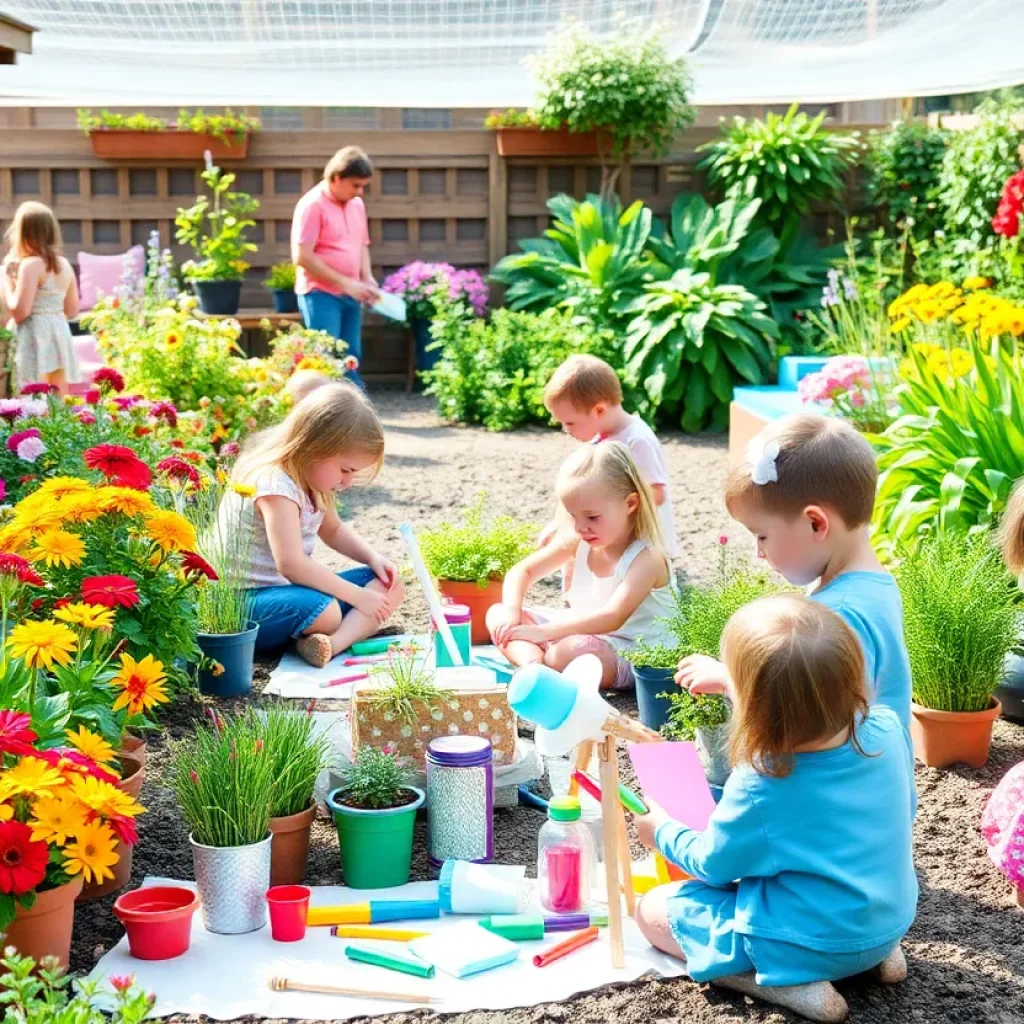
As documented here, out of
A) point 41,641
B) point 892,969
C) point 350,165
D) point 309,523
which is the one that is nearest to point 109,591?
point 41,641

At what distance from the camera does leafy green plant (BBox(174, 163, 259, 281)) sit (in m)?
9.28

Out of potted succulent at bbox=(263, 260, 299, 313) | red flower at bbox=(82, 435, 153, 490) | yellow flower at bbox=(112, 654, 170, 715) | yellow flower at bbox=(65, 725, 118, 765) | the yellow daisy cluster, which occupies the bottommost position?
yellow flower at bbox=(65, 725, 118, 765)

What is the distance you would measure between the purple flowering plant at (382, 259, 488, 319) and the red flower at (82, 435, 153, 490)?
6.49 m

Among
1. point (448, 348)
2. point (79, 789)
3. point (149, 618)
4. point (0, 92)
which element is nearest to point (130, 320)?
point (0, 92)

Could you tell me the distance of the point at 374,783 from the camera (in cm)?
276

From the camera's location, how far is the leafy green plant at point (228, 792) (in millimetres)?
2562

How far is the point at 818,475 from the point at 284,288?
764 cm

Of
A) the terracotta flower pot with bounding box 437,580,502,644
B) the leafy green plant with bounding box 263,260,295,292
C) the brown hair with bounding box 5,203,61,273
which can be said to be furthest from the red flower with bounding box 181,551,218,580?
the leafy green plant with bounding box 263,260,295,292

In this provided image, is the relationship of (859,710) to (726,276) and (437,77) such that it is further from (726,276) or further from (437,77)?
(726,276)

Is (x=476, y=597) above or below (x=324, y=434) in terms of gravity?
below

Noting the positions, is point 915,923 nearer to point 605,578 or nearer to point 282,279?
point 605,578

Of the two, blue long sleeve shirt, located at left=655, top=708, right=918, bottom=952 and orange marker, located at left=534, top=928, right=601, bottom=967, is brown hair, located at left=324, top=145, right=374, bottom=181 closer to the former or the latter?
orange marker, located at left=534, top=928, right=601, bottom=967

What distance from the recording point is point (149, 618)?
3125 mm

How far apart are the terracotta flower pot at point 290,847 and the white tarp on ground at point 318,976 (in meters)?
0.17
